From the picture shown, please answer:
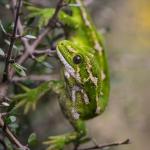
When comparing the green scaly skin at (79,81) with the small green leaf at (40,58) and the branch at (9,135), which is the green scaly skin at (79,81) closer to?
the small green leaf at (40,58)

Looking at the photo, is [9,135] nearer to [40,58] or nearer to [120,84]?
[40,58]

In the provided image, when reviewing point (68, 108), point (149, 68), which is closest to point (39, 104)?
point (68, 108)

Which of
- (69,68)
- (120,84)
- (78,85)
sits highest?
(69,68)

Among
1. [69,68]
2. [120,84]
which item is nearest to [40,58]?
[69,68]

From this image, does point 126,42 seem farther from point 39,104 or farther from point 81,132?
point 81,132

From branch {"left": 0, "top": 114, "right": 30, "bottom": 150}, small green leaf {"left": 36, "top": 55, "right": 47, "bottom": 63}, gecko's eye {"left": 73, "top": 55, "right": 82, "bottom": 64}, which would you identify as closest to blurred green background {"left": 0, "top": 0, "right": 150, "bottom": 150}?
small green leaf {"left": 36, "top": 55, "right": 47, "bottom": 63}

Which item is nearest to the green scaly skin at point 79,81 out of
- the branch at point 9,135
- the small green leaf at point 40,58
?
the small green leaf at point 40,58
